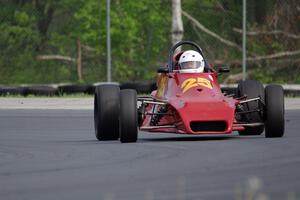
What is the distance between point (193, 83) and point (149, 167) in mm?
3898

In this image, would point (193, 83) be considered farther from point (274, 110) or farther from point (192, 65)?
point (274, 110)

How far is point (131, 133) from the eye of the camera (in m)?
15.4

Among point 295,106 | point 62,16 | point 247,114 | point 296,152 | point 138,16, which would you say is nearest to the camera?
point 296,152

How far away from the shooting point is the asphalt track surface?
998 cm

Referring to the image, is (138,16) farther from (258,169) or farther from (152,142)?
(258,169)

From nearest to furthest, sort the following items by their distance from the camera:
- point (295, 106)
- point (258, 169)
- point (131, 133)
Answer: point (258, 169) → point (131, 133) → point (295, 106)

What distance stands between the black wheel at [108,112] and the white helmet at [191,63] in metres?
1.12

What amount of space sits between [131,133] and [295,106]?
33.0ft

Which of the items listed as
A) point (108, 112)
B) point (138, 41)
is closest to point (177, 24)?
point (138, 41)

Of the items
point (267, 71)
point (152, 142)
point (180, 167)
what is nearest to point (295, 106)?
point (267, 71)

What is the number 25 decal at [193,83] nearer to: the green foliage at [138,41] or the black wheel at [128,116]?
the black wheel at [128,116]

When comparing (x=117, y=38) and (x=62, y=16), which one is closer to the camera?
(x=117, y=38)

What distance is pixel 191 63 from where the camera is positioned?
16.9 meters

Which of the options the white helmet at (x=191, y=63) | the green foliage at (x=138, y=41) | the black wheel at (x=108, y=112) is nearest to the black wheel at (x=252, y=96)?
the white helmet at (x=191, y=63)
